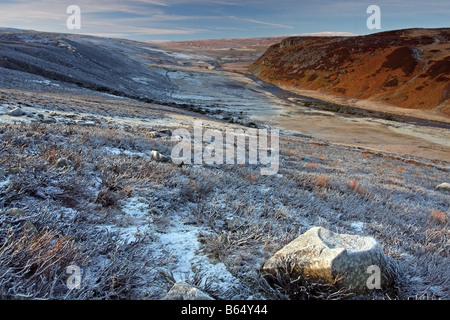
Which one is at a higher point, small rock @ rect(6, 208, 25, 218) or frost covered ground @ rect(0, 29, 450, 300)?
small rock @ rect(6, 208, 25, 218)

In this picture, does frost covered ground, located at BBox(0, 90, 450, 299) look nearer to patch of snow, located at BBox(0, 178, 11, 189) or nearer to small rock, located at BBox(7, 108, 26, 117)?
patch of snow, located at BBox(0, 178, 11, 189)

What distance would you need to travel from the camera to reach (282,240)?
11.1ft

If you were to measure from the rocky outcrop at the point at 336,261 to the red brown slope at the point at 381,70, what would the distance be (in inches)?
1830

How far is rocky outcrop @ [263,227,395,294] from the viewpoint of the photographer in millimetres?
2486

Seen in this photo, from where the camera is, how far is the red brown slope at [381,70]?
43.6 meters

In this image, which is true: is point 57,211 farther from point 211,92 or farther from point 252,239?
point 211,92

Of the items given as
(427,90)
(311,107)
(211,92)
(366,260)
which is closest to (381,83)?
(427,90)

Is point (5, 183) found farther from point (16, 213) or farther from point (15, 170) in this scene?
point (16, 213)

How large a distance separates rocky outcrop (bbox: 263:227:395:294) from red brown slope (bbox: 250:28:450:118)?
4649 centimetres

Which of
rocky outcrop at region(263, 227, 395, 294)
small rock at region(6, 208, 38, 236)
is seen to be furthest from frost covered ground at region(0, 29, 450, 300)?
rocky outcrop at region(263, 227, 395, 294)

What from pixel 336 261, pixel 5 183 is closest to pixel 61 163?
pixel 5 183

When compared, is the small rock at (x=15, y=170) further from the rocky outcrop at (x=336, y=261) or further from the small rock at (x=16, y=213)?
the rocky outcrop at (x=336, y=261)

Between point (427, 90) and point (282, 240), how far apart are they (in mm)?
51694

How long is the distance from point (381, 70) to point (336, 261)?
5960 cm
